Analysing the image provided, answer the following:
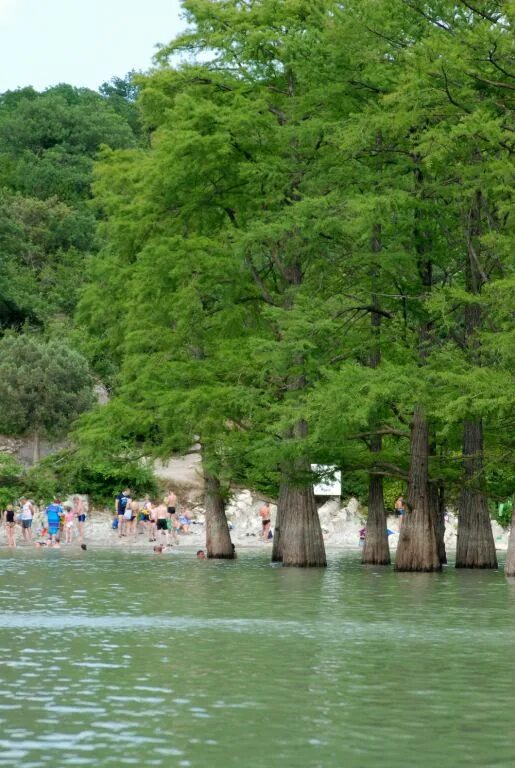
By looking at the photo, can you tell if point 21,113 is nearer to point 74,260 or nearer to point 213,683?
point 74,260

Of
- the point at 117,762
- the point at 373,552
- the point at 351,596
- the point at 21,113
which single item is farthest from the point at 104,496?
the point at 117,762

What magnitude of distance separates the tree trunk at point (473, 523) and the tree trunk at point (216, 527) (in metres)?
8.33

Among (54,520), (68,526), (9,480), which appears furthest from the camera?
(9,480)

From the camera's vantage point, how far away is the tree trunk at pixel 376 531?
44625 millimetres

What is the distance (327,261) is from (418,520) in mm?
7527

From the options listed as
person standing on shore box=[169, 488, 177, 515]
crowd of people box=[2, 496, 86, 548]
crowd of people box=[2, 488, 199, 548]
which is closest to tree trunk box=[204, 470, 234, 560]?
crowd of people box=[2, 496, 86, 548]

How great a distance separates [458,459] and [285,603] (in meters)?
12.8

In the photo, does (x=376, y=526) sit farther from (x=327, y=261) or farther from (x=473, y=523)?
(x=327, y=261)

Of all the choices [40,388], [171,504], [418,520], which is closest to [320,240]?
[418,520]

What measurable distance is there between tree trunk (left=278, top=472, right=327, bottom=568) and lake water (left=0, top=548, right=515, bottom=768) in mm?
8793

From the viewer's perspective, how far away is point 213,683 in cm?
1670

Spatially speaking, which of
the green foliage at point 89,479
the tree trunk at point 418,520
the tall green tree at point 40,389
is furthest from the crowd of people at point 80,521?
the tree trunk at point 418,520

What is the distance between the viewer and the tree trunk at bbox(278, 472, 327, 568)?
41781mm

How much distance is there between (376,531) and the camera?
4484cm
